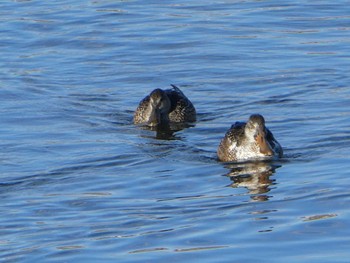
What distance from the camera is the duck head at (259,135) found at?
14695 mm

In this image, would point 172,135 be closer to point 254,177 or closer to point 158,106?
point 158,106

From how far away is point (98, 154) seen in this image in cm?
1512

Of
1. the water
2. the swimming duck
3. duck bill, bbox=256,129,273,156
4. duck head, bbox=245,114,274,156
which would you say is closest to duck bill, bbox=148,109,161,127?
the swimming duck

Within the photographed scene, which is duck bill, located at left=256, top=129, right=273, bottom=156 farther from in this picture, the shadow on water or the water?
the shadow on water

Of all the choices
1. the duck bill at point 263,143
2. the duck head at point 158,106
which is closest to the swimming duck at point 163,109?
the duck head at point 158,106

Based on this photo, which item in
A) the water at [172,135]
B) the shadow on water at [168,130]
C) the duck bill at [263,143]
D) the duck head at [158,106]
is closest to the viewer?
the water at [172,135]

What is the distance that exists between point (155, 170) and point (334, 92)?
14.4ft

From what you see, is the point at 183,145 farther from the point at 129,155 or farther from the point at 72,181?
the point at 72,181

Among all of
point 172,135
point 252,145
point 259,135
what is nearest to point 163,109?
point 172,135

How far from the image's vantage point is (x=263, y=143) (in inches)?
→ 578

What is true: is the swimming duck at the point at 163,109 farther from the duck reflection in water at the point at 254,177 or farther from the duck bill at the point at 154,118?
the duck reflection in water at the point at 254,177

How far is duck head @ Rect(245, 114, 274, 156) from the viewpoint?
14.7 m

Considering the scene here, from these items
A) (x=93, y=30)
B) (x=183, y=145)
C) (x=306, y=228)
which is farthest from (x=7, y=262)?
(x=93, y=30)

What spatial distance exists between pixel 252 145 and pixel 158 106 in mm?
2834
